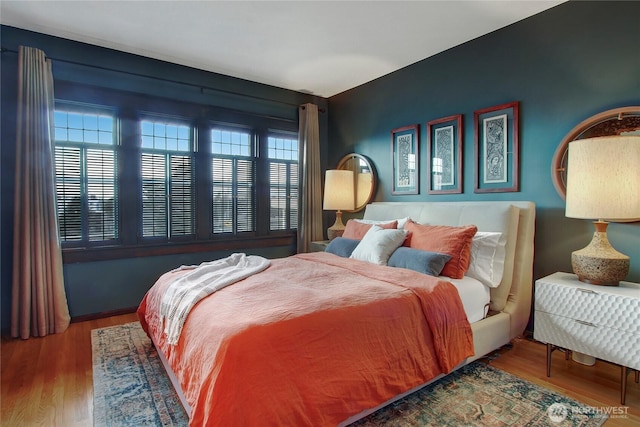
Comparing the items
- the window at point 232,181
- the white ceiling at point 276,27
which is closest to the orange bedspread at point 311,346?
the window at point 232,181

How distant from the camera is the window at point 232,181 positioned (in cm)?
417

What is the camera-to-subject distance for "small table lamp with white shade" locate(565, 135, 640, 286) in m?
1.99

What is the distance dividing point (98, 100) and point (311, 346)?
343 cm

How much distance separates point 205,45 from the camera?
134 inches

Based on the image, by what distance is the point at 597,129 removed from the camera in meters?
2.47

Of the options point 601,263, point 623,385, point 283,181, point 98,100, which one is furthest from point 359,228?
point 98,100

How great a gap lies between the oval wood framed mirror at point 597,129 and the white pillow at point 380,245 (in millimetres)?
1286

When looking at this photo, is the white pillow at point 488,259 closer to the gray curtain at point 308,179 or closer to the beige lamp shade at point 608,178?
the beige lamp shade at point 608,178

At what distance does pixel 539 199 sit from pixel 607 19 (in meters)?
1.38

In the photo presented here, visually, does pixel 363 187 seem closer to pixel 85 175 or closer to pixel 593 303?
pixel 593 303

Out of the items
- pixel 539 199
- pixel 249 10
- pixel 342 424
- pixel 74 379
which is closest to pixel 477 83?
pixel 539 199

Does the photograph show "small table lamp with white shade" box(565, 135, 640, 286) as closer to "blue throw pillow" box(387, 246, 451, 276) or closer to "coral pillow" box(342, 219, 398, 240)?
"blue throw pillow" box(387, 246, 451, 276)

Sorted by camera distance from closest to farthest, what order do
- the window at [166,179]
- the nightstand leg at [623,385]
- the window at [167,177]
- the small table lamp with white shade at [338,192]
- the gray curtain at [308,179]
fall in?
the nightstand leg at [623,385]
the window at [167,177]
the window at [166,179]
the small table lamp with white shade at [338,192]
the gray curtain at [308,179]

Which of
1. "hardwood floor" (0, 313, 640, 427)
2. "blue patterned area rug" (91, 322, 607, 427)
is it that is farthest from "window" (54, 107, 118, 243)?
"blue patterned area rug" (91, 322, 607, 427)
